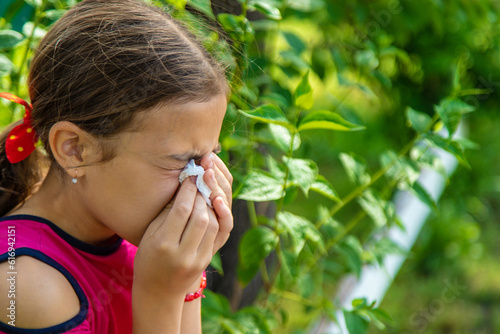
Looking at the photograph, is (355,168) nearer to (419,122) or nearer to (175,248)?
(419,122)

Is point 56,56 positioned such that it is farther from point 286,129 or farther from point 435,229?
point 435,229

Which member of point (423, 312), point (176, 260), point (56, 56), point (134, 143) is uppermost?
point (56, 56)

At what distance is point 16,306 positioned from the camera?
3.87 feet

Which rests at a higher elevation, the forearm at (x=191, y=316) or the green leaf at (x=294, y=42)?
the green leaf at (x=294, y=42)

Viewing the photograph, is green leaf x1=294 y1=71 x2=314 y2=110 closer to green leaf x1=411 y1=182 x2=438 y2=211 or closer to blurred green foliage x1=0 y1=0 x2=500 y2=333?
blurred green foliage x1=0 y1=0 x2=500 y2=333

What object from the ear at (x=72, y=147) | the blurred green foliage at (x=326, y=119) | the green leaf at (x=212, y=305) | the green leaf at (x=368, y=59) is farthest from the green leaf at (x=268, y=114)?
the green leaf at (x=368, y=59)

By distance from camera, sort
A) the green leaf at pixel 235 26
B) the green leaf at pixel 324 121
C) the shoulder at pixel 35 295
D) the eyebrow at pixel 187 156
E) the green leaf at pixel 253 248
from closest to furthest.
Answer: the shoulder at pixel 35 295, the eyebrow at pixel 187 156, the green leaf at pixel 324 121, the green leaf at pixel 235 26, the green leaf at pixel 253 248

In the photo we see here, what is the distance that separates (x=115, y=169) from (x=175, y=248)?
222 millimetres

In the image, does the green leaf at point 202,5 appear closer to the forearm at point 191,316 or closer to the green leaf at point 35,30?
the green leaf at point 35,30

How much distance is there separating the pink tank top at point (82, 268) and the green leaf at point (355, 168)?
708mm

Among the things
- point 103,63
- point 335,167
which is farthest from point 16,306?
point 335,167

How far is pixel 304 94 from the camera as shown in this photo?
56.1 inches

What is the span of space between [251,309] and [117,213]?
557mm

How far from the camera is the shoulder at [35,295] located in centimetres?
118
